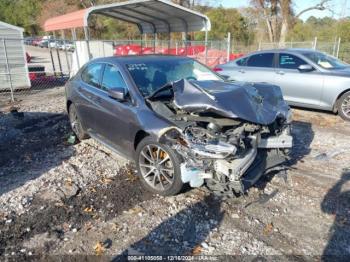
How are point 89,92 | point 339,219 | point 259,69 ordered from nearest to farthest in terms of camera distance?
point 339,219 < point 89,92 < point 259,69

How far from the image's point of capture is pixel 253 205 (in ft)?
12.5

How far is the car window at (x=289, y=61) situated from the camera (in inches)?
307

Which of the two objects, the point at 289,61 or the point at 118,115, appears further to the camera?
the point at 289,61

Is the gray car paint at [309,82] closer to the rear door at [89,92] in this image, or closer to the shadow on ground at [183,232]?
the rear door at [89,92]

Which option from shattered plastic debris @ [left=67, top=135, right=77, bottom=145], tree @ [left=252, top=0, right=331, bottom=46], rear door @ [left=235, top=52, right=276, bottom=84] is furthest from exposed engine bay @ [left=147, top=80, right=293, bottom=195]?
tree @ [left=252, top=0, right=331, bottom=46]

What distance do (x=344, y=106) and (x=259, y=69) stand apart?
2.32m

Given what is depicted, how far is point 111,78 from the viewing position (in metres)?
4.79

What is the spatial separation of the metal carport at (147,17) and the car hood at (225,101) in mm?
8202

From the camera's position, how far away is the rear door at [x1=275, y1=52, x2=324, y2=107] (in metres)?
7.43

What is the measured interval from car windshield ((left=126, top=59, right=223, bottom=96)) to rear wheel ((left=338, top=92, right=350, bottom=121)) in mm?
3739

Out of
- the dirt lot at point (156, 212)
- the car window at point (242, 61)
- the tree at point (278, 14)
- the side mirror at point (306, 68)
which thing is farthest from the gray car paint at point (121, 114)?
the tree at point (278, 14)

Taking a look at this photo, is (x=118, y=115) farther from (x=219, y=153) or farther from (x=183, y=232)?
(x=183, y=232)

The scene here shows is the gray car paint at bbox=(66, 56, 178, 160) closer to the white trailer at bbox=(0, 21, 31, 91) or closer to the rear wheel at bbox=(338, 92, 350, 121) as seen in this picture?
the rear wheel at bbox=(338, 92, 350, 121)

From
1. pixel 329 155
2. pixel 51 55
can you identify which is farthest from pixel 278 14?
pixel 329 155
